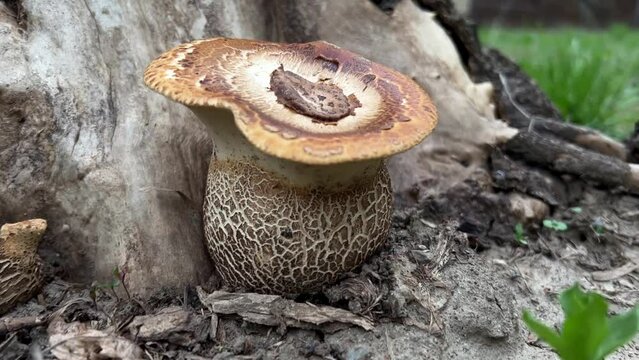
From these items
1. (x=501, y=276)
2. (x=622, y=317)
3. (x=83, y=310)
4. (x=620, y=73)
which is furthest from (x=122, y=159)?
(x=620, y=73)

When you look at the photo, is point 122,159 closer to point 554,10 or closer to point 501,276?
point 501,276

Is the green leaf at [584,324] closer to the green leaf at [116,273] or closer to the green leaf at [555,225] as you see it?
the green leaf at [555,225]

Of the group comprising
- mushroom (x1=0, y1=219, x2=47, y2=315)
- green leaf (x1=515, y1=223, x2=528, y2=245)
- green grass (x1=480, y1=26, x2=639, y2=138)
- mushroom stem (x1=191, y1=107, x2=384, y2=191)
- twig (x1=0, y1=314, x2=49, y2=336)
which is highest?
mushroom stem (x1=191, y1=107, x2=384, y2=191)

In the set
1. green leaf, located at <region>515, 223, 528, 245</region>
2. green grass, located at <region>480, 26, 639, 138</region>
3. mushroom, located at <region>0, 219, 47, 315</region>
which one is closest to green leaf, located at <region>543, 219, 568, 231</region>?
green leaf, located at <region>515, 223, 528, 245</region>

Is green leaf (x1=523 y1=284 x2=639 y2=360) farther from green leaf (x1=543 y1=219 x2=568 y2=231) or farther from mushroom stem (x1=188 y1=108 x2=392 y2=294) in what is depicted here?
green leaf (x1=543 y1=219 x2=568 y2=231)

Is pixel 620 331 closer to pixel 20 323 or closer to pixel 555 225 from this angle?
pixel 555 225

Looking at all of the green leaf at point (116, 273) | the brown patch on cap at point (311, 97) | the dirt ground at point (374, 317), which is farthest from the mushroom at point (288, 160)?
the green leaf at point (116, 273)
